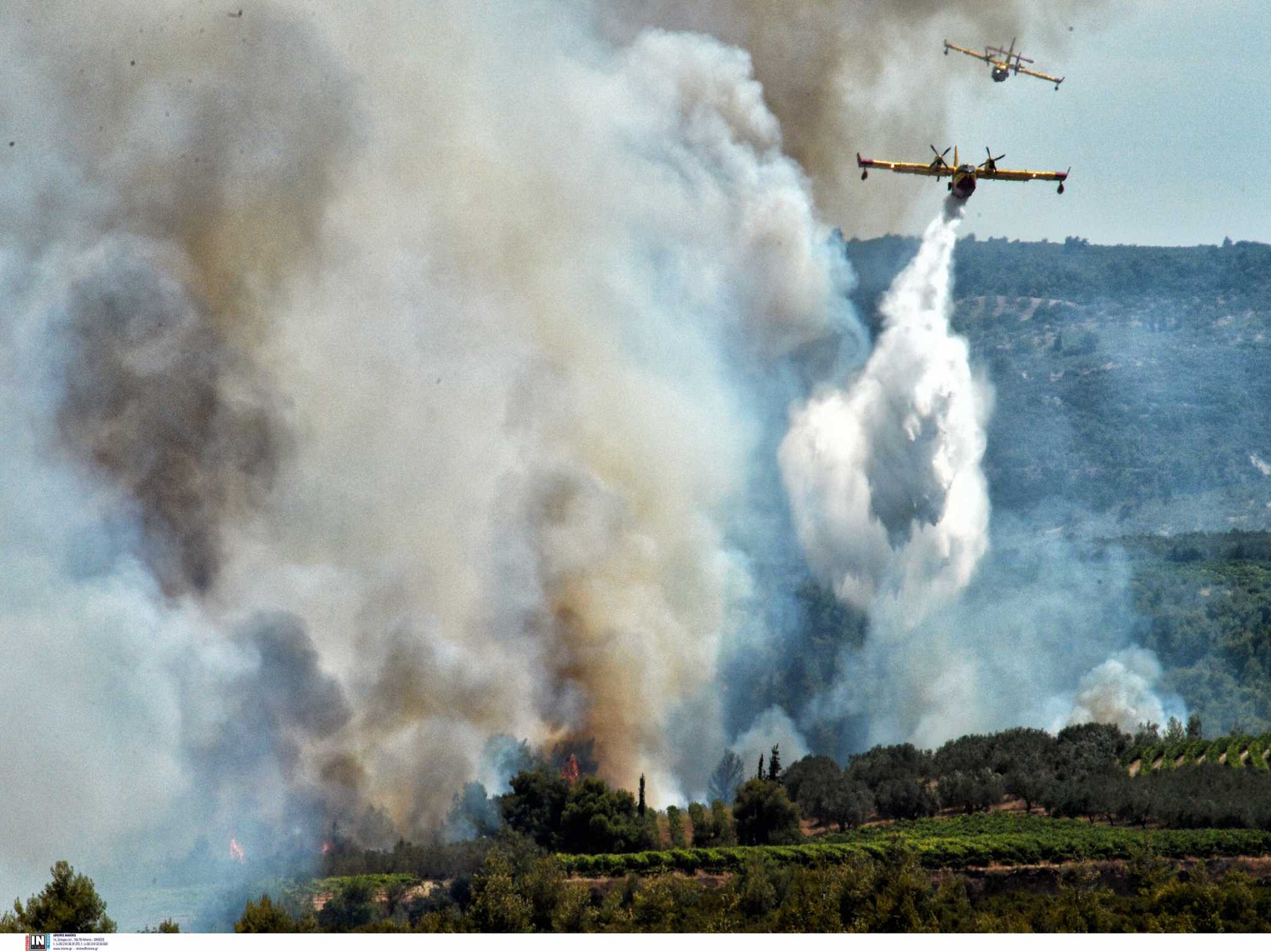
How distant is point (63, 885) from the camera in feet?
202

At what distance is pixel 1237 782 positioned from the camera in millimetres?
84000

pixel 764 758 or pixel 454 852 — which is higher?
pixel 764 758

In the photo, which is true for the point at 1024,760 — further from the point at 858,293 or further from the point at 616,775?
the point at 858,293

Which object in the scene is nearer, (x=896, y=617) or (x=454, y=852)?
(x=454, y=852)

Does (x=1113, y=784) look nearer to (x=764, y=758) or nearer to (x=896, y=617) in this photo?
(x=764, y=758)

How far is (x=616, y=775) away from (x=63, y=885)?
123 feet

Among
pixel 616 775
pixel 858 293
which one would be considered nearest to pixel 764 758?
pixel 616 775

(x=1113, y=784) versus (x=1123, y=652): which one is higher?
(x=1123, y=652)

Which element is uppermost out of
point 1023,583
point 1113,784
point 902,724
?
point 1023,583

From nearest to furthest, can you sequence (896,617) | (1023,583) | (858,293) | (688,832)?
(688,832) → (896,617) → (1023,583) → (858,293)

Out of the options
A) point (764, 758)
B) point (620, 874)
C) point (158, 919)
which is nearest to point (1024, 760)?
point (764, 758)

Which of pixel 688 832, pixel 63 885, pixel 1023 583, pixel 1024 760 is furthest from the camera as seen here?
pixel 1023 583

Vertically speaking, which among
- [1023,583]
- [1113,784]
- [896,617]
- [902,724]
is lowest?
[1113,784]

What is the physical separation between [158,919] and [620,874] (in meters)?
19.8
